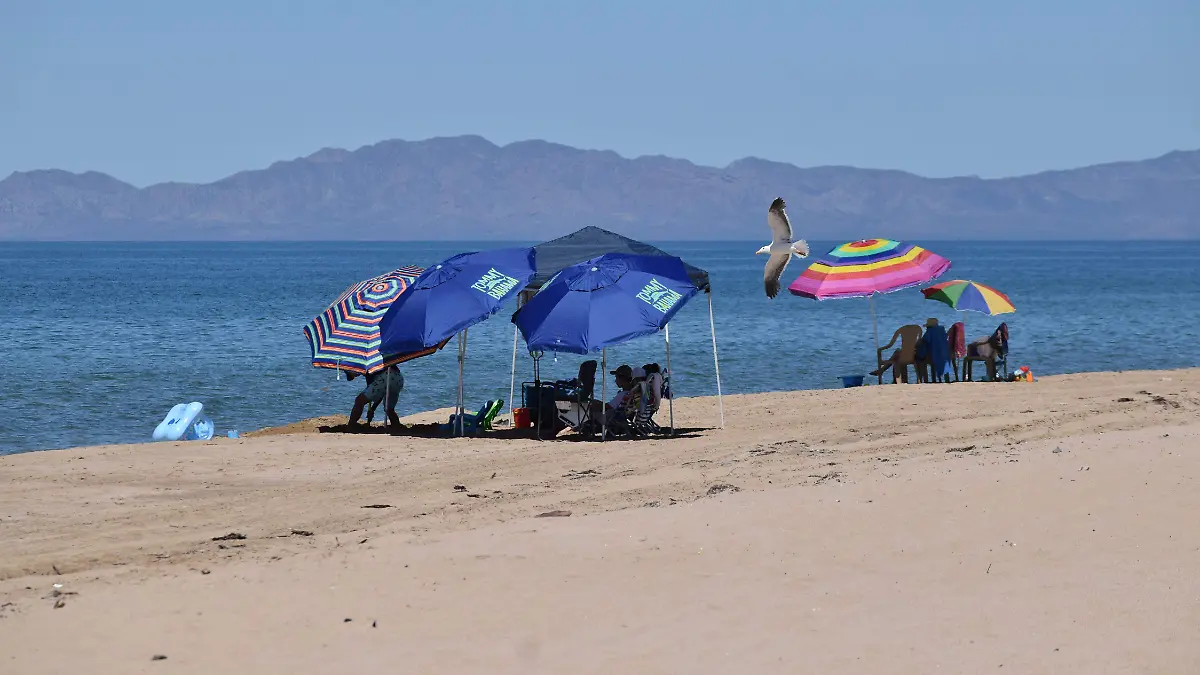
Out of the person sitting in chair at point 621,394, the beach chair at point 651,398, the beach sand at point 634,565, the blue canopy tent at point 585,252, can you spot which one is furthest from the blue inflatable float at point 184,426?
the beach chair at point 651,398

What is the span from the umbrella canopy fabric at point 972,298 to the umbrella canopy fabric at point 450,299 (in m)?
7.43

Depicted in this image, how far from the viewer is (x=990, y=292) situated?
20359 millimetres

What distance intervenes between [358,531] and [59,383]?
18.9 m

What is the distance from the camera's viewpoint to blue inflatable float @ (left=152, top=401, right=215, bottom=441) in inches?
692

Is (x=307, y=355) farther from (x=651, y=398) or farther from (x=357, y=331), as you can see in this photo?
(x=651, y=398)

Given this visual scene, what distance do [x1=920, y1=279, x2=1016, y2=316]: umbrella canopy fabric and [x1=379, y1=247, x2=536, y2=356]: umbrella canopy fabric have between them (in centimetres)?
743

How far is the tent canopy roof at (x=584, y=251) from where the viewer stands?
48.5 ft

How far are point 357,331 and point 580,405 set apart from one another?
8.24ft

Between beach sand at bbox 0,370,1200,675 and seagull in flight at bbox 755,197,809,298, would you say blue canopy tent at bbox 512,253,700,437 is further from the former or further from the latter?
beach sand at bbox 0,370,1200,675

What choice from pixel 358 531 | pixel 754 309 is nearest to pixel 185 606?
pixel 358 531

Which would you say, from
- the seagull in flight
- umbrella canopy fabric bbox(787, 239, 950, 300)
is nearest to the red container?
the seagull in flight

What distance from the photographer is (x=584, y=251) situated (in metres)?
14.8

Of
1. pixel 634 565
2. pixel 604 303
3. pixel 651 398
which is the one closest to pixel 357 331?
pixel 604 303

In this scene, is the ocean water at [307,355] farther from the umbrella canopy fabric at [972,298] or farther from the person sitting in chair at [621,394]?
the umbrella canopy fabric at [972,298]
